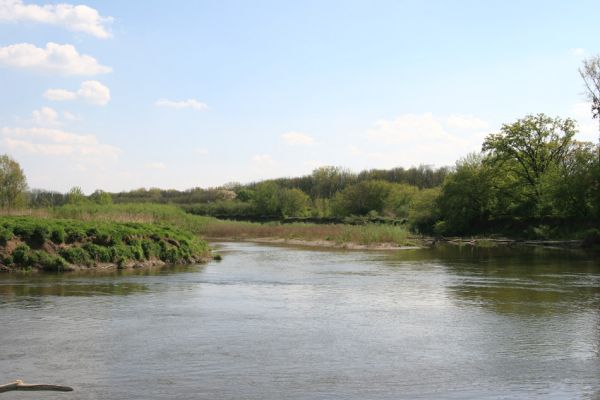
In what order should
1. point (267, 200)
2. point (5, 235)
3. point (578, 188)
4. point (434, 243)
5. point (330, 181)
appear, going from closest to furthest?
point (5, 235) < point (578, 188) < point (434, 243) < point (267, 200) < point (330, 181)

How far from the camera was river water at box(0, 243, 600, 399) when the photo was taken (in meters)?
11.0

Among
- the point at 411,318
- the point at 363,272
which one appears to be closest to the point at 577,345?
the point at 411,318

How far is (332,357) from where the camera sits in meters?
13.1

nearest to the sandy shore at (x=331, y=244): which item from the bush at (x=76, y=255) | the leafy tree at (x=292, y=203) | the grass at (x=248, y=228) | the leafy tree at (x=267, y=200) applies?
the grass at (x=248, y=228)

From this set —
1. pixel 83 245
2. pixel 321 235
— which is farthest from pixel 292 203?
pixel 83 245

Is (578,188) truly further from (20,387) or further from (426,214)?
(20,387)

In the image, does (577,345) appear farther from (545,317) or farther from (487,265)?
(487,265)

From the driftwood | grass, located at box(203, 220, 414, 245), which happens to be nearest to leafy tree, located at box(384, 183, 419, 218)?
grass, located at box(203, 220, 414, 245)

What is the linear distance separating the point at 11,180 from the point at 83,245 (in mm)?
51557

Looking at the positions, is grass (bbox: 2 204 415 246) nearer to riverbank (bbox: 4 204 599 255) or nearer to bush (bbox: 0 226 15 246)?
riverbank (bbox: 4 204 599 255)

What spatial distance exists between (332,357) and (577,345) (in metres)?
5.91

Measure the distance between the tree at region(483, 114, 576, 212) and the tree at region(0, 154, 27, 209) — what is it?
190 feet

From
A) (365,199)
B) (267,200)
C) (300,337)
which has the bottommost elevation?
(300,337)

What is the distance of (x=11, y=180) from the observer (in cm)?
7650
